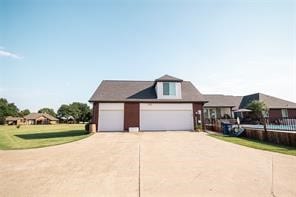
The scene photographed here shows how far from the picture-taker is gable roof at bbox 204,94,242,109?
2753 cm

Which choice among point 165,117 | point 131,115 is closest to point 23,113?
point 131,115

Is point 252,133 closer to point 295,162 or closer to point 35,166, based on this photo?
point 295,162

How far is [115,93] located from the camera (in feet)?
66.1

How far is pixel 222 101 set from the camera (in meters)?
28.5

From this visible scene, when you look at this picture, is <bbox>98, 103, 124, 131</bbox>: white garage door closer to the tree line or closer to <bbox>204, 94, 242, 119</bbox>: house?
<bbox>204, 94, 242, 119</bbox>: house

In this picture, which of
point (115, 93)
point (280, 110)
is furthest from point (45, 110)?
point (280, 110)

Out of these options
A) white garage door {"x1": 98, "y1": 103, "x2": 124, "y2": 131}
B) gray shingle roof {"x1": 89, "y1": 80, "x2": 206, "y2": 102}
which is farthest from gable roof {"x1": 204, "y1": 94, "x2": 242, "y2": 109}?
white garage door {"x1": 98, "y1": 103, "x2": 124, "y2": 131}

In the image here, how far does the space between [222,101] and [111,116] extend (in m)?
18.6

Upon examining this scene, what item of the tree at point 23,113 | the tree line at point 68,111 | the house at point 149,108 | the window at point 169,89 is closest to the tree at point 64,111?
the tree line at point 68,111

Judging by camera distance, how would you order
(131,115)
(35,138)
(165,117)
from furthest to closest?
1. (165,117)
2. (131,115)
3. (35,138)

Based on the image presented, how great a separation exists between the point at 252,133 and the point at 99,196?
1345cm

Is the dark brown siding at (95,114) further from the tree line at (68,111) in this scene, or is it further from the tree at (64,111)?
the tree at (64,111)

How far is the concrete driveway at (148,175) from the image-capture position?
4277 millimetres

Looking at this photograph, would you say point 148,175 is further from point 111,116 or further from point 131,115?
point 111,116
